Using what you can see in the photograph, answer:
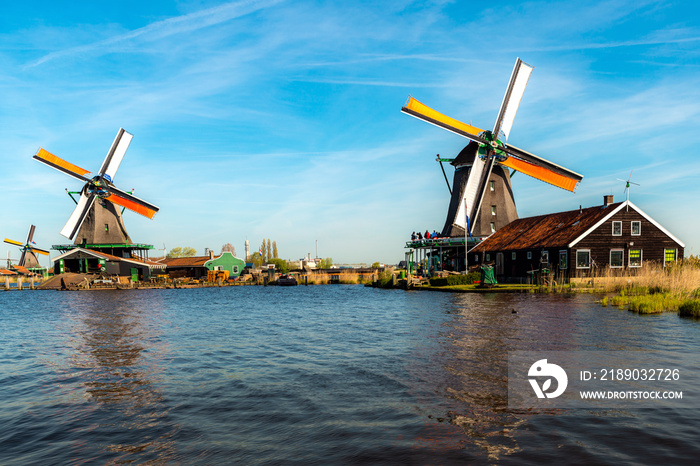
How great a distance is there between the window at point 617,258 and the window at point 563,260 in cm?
373

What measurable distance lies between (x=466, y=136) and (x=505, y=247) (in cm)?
1114

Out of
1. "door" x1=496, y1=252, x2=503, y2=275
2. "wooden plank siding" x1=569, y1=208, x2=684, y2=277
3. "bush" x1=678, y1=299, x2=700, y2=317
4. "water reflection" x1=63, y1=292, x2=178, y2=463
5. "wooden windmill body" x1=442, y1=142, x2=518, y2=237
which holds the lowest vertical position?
"water reflection" x1=63, y1=292, x2=178, y2=463

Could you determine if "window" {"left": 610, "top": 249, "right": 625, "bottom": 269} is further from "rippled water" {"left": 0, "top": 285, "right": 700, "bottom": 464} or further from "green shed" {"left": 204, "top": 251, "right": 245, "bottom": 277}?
"green shed" {"left": 204, "top": 251, "right": 245, "bottom": 277}

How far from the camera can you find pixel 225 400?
31.3ft

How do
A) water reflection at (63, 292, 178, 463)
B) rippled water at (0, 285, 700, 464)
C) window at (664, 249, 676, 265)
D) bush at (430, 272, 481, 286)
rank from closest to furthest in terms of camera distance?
rippled water at (0, 285, 700, 464) < water reflection at (63, 292, 178, 463) < window at (664, 249, 676, 265) < bush at (430, 272, 481, 286)

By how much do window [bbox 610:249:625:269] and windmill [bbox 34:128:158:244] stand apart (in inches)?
2097

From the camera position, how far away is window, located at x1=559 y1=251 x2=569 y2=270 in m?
37.5

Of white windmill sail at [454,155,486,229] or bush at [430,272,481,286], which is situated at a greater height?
white windmill sail at [454,155,486,229]

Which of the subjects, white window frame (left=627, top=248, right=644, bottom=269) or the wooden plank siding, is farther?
white window frame (left=627, top=248, right=644, bottom=269)

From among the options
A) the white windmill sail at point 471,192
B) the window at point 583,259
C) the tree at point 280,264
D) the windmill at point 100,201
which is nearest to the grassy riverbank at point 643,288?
the window at point 583,259

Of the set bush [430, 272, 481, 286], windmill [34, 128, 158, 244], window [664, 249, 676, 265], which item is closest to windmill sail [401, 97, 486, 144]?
bush [430, 272, 481, 286]

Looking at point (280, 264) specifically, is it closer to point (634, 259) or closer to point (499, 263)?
point (499, 263)

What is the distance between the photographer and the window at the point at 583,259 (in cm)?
3722

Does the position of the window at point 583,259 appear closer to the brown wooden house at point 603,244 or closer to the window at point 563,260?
the brown wooden house at point 603,244
